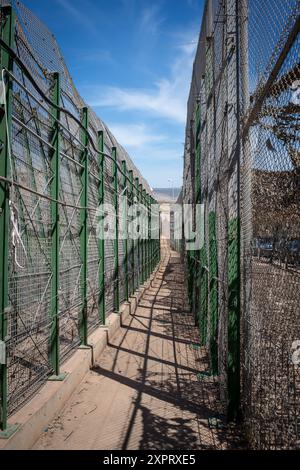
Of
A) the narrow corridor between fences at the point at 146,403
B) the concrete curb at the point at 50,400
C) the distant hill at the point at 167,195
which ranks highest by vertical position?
the distant hill at the point at 167,195

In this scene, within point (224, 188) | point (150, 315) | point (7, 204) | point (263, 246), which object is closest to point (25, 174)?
point (7, 204)

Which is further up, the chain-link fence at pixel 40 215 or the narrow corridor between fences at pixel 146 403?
the chain-link fence at pixel 40 215

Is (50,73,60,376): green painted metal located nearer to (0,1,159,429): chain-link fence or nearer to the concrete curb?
(0,1,159,429): chain-link fence

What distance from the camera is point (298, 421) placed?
7.77 ft

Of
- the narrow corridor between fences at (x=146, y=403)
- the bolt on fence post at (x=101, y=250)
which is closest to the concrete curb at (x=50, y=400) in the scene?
the narrow corridor between fences at (x=146, y=403)

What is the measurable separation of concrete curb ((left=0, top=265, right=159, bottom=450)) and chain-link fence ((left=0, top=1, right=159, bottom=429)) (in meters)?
0.10

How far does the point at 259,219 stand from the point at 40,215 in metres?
3.05

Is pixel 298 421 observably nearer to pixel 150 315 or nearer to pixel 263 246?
pixel 263 246

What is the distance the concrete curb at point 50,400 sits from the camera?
3.07 meters

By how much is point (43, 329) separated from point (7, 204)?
68.6 inches

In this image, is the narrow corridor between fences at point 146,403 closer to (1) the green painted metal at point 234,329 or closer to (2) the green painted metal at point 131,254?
(1) the green painted metal at point 234,329

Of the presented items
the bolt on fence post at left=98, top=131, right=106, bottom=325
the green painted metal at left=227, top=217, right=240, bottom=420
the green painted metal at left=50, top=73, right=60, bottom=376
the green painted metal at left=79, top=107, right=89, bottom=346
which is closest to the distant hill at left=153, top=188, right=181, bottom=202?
the bolt on fence post at left=98, top=131, right=106, bottom=325

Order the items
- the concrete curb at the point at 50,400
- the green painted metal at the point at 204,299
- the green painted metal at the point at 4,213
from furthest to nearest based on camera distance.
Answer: the green painted metal at the point at 204,299
the concrete curb at the point at 50,400
the green painted metal at the point at 4,213

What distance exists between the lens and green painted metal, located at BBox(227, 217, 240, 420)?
3504mm
